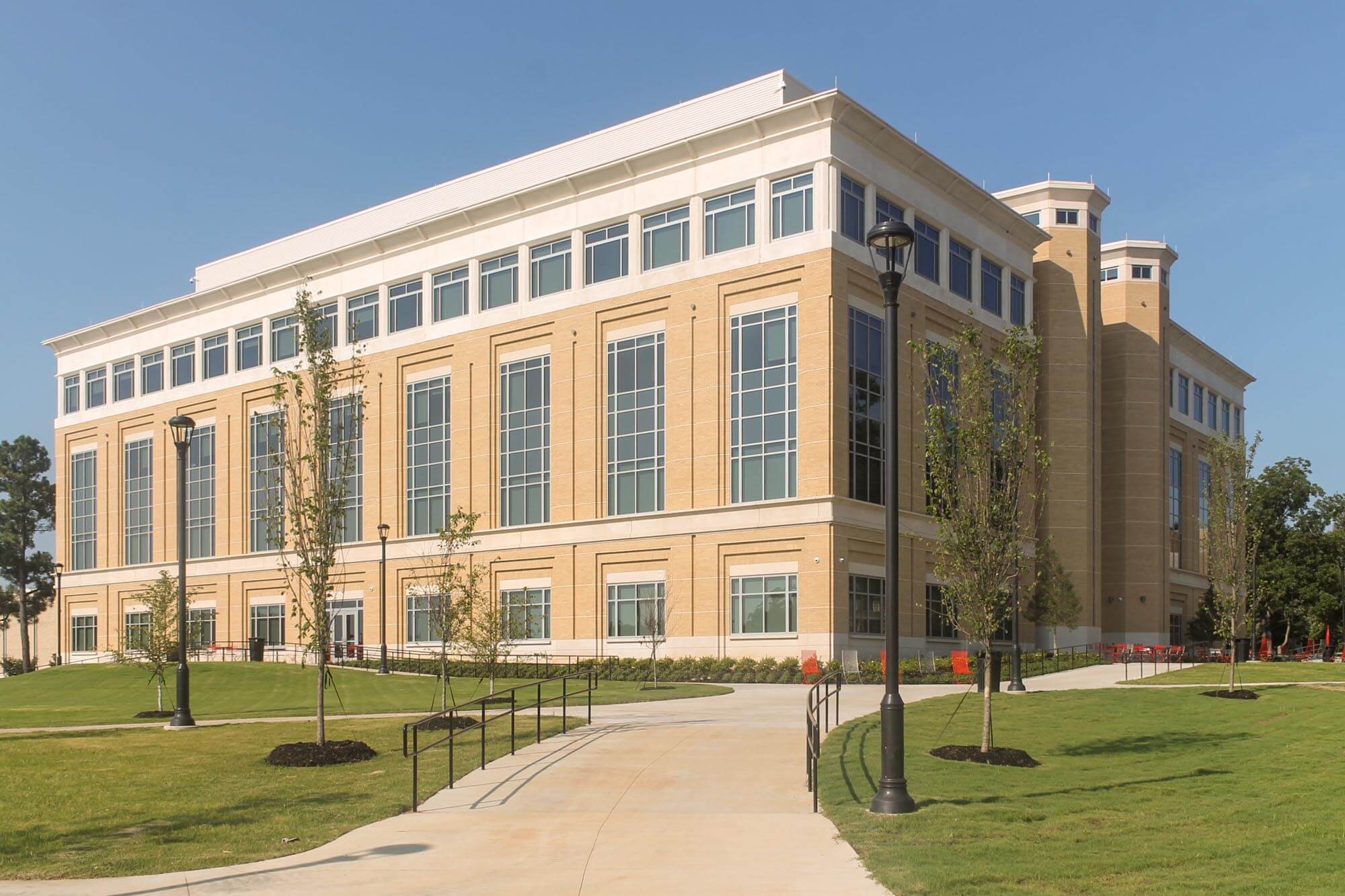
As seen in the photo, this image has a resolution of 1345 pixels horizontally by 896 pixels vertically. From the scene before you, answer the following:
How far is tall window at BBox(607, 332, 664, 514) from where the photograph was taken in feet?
175

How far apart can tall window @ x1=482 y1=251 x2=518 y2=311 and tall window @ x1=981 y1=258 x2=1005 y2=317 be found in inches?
891

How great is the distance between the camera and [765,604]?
161ft

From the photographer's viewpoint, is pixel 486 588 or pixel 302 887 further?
pixel 486 588

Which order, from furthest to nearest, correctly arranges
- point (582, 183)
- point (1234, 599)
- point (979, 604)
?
point (582, 183) < point (1234, 599) < point (979, 604)

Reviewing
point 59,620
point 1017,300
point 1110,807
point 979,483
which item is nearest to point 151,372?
point 59,620

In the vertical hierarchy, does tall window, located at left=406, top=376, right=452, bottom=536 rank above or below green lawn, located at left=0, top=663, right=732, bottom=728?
above

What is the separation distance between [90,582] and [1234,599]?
241 ft

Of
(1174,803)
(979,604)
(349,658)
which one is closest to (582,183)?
(349,658)

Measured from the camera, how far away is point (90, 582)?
82938mm

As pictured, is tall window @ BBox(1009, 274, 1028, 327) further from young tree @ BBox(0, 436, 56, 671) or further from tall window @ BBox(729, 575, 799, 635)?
young tree @ BBox(0, 436, 56, 671)

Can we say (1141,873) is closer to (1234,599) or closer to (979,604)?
(979,604)

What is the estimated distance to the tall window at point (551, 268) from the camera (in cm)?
5769

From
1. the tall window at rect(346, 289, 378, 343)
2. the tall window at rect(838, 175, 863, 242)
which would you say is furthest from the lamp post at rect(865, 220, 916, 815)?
the tall window at rect(346, 289, 378, 343)

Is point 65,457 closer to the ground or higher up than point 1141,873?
higher up
